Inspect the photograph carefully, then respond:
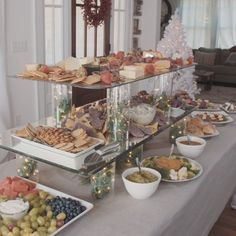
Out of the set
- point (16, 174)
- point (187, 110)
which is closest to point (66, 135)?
point (16, 174)

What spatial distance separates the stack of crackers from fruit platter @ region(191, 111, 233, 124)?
1.14 m

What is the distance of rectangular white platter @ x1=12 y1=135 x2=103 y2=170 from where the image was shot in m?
1.18

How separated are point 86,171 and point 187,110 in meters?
A: 1.00

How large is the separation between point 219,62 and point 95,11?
4702mm

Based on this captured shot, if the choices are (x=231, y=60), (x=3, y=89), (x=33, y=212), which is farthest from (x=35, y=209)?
(x=231, y=60)

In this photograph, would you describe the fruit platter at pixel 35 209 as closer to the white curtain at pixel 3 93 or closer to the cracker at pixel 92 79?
the cracker at pixel 92 79

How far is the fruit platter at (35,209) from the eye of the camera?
104 centimetres

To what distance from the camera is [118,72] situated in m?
1.44

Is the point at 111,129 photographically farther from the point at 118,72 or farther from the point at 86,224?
the point at 86,224

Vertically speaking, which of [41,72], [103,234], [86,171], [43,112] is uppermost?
[41,72]

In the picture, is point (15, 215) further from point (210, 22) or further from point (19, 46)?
point (210, 22)

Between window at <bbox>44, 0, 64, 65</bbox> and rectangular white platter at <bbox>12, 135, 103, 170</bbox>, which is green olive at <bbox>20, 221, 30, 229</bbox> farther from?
window at <bbox>44, 0, 64, 65</bbox>

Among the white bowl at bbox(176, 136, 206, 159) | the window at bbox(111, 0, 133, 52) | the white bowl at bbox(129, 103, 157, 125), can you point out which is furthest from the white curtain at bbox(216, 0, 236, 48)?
the white bowl at bbox(129, 103, 157, 125)

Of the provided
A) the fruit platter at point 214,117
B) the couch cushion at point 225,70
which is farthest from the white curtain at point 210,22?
the fruit platter at point 214,117
